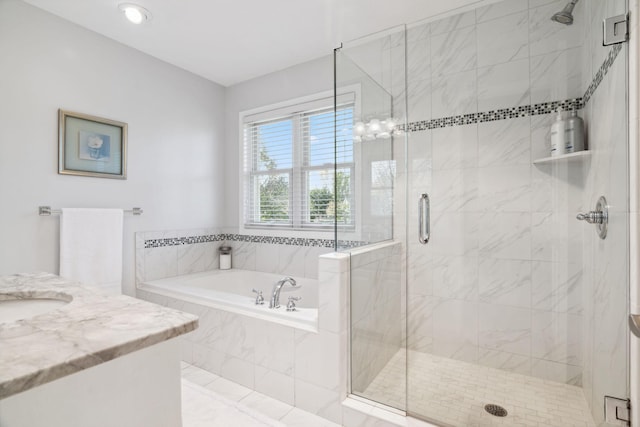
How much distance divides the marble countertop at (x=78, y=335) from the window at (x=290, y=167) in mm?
1985

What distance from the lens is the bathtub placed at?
2051 mm

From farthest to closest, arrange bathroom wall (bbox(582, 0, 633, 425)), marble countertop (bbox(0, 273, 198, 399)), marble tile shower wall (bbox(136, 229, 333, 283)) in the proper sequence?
marble tile shower wall (bbox(136, 229, 333, 283))
bathroom wall (bbox(582, 0, 633, 425))
marble countertop (bbox(0, 273, 198, 399))

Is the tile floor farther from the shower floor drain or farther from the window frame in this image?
the window frame

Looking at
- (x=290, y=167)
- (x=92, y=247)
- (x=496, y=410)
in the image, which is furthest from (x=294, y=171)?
(x=496, y=410)

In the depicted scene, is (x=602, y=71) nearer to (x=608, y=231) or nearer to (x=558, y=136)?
(x=558, y=136)

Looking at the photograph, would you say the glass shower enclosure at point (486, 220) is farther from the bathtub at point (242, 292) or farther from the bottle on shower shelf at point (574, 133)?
the bathtub at point (242, 292)

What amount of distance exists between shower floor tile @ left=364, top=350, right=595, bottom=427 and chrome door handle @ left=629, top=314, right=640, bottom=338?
0.74 m

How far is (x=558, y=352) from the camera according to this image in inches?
71.5

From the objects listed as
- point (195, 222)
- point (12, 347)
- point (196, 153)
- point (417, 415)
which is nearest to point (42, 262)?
point (195, 222)

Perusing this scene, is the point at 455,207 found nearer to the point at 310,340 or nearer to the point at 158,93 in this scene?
the point at 310,340

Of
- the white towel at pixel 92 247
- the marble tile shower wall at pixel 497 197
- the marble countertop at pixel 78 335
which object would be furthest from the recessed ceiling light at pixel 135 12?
the marble countertop at pixel 78 335

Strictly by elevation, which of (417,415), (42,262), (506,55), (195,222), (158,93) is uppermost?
(158,93)

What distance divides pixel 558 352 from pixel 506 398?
396mm

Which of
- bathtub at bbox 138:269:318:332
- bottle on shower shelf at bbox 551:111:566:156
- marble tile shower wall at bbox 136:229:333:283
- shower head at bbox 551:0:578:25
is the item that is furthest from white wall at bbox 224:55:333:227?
bottle on shower shelf at bbox 551:111:566:156
